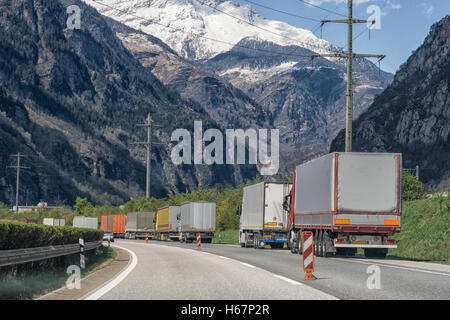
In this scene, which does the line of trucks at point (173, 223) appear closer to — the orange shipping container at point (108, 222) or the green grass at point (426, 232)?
the orange shipping container at point (108, 222)

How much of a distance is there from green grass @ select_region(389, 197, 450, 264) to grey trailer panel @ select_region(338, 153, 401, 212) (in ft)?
9.69

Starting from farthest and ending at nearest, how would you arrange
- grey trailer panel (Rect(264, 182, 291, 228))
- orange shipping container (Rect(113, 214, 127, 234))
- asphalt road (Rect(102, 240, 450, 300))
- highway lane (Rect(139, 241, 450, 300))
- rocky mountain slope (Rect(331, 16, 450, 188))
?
rocky mountain slope (Rect(331, 16, 450, 188)), orange shipping container (Rect(113, 214, 127, 234)), grey trailer panel (Rect(264, 182, 291, 228)), highway lane (Rect(139, 241, 450, 300)), asphalt road (Rect(102, 240, 450, 300))

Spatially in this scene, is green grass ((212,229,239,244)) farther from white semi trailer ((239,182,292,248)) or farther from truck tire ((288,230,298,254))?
truck tire ((288,230,298,254))

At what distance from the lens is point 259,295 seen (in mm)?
10891

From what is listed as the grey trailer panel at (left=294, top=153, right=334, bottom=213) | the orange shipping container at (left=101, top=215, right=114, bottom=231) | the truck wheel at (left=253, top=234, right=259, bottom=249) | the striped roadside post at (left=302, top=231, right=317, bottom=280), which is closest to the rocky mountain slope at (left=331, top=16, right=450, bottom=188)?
the orange shipping container at (left=101, top=215, right=114, bottom=231)

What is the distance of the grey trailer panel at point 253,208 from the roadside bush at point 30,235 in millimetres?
16585

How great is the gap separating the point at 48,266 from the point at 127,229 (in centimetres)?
6017

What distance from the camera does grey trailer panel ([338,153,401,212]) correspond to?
23.2m

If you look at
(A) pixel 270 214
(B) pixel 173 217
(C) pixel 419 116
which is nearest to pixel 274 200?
(A) pixel 270 214

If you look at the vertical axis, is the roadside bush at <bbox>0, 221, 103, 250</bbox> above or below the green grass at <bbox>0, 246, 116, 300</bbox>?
above

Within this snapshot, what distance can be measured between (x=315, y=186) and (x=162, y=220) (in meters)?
42.2

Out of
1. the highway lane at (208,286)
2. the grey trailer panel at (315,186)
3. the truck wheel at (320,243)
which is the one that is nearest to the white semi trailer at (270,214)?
the grey trailer panel at (315,186)

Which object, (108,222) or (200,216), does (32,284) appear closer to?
(200,216)

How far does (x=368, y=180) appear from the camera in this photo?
23.4 metres
